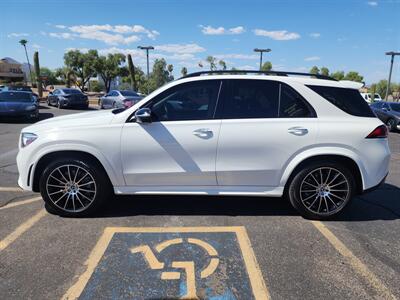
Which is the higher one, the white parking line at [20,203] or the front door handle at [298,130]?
the front door handle at [298,130]

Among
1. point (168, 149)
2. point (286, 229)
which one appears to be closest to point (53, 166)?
point (168, 149)

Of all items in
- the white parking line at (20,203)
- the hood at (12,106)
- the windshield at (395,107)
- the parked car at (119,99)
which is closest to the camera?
the white parking line at (20,203)

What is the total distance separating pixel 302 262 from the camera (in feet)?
10.8

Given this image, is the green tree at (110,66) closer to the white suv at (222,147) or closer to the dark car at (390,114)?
the dark car at (390,114)

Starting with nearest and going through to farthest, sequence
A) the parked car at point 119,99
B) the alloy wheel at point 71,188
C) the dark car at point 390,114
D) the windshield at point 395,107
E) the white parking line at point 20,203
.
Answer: the alloy wheel at point 71,188 < the white parking line at point 20,203 < the dark car at point 390,114 < the windshield at point 395,107 < the parked car at point 119,99

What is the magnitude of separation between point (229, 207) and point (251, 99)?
154 centimetres

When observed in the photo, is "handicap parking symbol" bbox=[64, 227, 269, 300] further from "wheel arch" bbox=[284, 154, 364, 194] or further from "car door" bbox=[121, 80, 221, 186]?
"wheel arch" bbox=[284, 154, 364, 194]

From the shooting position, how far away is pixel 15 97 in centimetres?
1589

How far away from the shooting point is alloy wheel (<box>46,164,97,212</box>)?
421 centimetres

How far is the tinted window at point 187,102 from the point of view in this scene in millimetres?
4156

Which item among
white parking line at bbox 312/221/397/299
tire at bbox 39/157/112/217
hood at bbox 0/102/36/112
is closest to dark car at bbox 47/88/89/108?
hood at bbox 0/102/36/112

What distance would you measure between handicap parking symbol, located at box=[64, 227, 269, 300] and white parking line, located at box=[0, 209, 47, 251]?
0.95 metres

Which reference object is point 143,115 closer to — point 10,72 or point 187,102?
point 187,102

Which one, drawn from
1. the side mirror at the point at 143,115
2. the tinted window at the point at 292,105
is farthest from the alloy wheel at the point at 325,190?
the side mirror at the point at 143,115
